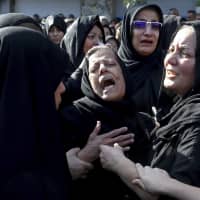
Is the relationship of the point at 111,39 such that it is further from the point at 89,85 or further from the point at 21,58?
the point at 21,58

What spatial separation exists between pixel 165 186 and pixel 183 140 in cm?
22

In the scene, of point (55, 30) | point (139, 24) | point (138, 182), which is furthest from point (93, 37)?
point (138, 182)

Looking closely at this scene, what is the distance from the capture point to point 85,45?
15.1ft

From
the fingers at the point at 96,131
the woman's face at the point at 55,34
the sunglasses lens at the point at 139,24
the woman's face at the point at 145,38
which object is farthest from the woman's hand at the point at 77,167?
the woman's face at the point at 55,34

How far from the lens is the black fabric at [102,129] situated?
248 cm

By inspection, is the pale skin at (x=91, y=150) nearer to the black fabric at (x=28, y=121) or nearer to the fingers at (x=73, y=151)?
the fingers at (x=73, y=151)

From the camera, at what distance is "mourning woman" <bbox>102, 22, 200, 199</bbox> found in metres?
2.00

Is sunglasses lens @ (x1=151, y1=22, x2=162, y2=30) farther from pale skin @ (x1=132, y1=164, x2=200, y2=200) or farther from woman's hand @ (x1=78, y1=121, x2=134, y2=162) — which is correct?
pale skin @ (x1=132, y1=164, x2=200, y2=200)

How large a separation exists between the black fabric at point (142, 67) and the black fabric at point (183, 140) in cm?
142

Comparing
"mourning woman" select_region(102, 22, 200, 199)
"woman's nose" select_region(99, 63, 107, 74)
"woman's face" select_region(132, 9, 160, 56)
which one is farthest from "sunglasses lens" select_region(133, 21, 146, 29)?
"mourning woman" select_region(102, 22, 200, 199)

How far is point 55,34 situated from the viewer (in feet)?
21.5

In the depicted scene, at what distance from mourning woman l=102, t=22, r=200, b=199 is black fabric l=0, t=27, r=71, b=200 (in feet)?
1.12

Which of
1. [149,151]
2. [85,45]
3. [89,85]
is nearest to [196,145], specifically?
[149,151]

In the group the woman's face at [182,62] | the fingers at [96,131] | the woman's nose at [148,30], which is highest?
the woman's face at [182,62]
